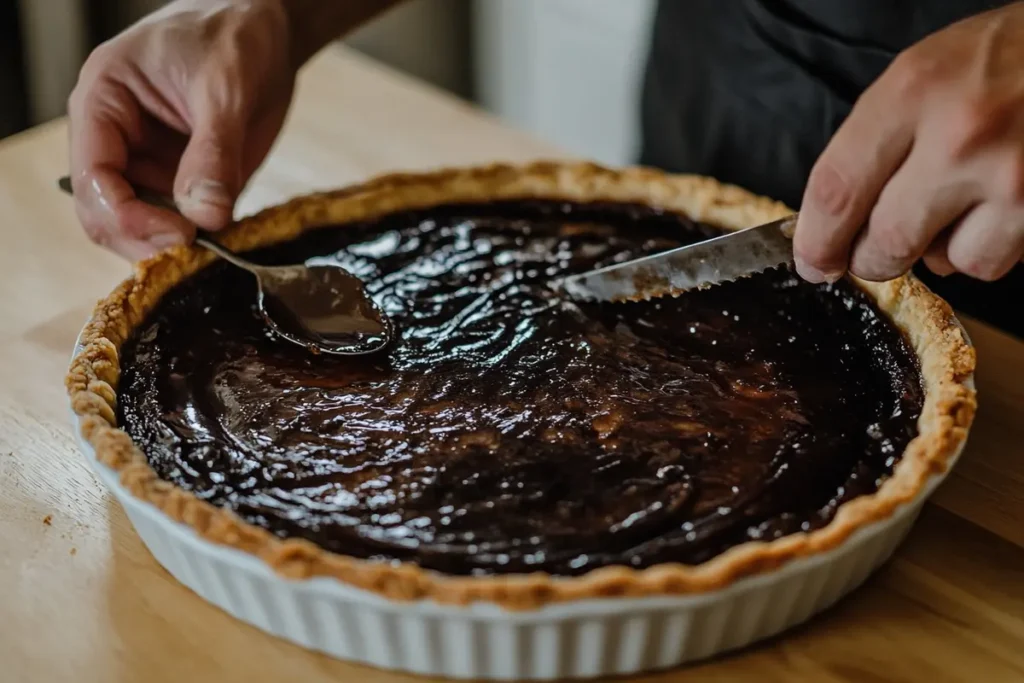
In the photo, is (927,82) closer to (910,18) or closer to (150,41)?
(910,18)

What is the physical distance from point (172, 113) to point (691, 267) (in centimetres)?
84

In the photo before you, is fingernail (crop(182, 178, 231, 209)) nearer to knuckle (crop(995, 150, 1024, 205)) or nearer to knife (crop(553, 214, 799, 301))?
knife (crop(553, 214, 799, 301))

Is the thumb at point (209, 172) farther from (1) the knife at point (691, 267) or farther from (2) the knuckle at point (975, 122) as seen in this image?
(2) the knuckle at point (975, 122)

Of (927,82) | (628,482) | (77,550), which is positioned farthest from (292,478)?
(927,82)

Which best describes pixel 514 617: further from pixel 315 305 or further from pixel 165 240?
pixel 165 240

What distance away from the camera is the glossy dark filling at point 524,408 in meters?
1.30

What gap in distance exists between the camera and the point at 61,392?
5.60 feet

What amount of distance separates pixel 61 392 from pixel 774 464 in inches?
40.1

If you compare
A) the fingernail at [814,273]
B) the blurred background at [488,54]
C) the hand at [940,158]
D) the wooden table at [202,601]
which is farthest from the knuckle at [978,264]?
the blurred background at [488,54]

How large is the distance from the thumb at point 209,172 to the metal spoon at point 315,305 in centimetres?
4

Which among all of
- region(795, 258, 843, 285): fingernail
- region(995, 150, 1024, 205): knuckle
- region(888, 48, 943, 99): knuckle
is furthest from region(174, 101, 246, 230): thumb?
region(995, 150, 1024, 205): knuckle

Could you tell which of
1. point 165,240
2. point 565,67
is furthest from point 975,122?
point 565,67

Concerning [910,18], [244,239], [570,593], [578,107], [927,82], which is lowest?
[578,107]

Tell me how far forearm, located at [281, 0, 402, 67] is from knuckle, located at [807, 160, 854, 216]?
39.0 inches
